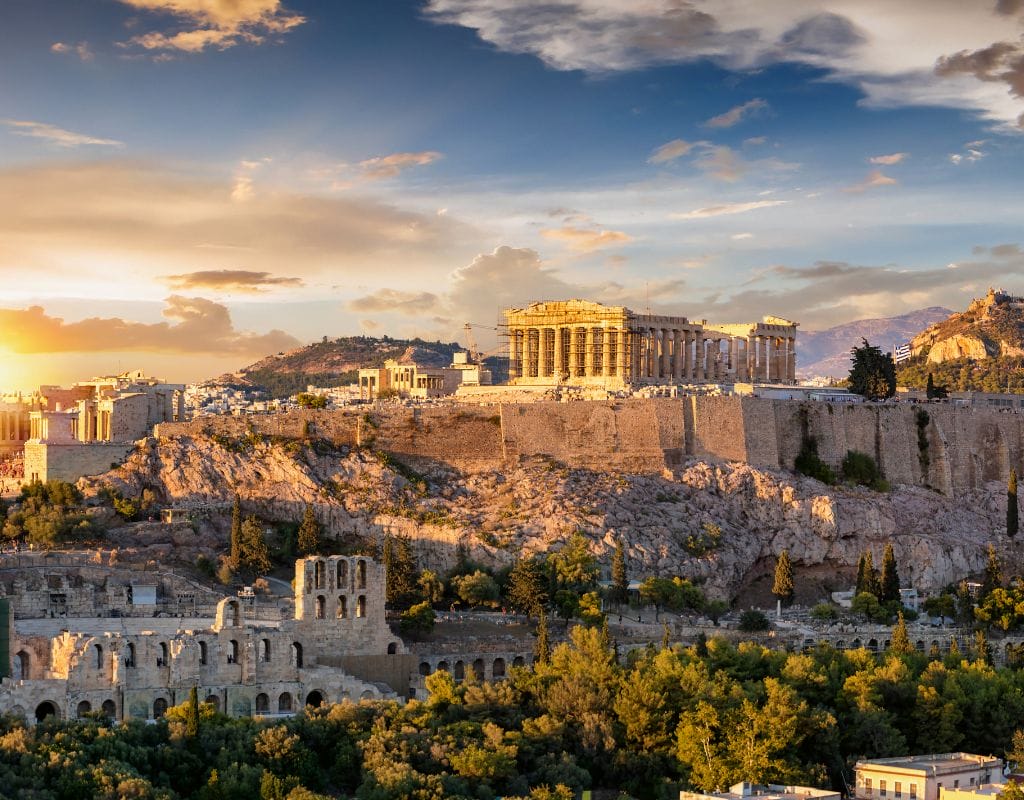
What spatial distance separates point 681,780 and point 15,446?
1451 inches

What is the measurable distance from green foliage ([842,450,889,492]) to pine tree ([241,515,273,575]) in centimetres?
2525

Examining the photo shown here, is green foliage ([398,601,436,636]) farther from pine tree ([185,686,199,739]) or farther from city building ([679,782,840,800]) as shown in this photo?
city building ([679,782,840,800])

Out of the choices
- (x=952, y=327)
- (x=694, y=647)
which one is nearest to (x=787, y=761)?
(x=694, y=647)

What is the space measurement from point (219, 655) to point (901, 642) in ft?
65.8

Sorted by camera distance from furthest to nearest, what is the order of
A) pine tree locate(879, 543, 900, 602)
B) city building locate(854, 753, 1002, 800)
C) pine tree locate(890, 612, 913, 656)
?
pine tree locate(879, 543, 900, 602) < pine tree locate(890, 612, 913, 656) < city building locate(854, 753, 1002, 800)

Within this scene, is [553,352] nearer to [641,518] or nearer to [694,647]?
[641,518]

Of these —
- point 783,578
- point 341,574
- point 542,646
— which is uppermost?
point 341,574

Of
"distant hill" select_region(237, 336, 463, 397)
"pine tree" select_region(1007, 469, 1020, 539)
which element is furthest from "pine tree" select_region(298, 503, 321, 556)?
"distant hill" select_region(237, 336, 463, 397)

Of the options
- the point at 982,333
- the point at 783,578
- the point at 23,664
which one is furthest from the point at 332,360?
the point at 23,664

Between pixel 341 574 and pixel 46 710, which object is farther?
pixel 341 574

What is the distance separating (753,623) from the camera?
2185 inches

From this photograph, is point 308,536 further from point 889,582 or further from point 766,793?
point 766,793

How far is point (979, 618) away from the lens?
59.0m

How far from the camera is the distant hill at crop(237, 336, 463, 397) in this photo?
402 feet
